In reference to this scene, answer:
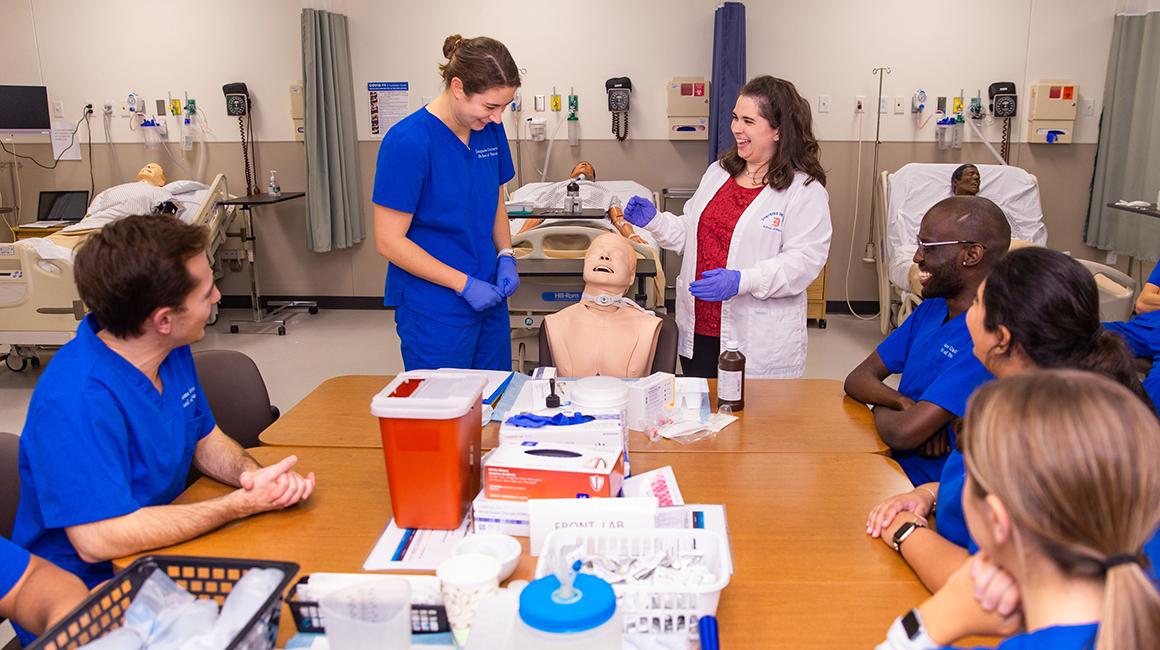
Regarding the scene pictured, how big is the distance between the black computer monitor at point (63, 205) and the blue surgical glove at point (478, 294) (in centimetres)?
482

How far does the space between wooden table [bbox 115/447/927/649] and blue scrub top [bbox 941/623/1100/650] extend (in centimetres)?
36

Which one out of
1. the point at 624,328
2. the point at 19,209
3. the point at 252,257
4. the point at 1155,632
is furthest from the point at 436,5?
the point at 1155,632

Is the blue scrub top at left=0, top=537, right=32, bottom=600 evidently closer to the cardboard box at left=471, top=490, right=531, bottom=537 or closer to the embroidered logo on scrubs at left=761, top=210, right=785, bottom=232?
the cardboard box at left=471, top=490, right=531, bottom=537

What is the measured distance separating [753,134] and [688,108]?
3352mm

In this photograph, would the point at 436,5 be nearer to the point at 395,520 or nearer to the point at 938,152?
the point at 938,152

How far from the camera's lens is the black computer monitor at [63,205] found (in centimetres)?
613

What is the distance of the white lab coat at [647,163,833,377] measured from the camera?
8.44ft

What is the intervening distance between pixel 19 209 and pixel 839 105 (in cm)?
616

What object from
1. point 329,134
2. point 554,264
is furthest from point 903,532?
point 329,134

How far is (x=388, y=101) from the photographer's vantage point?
5980 mm

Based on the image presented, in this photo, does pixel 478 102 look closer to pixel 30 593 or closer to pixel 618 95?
pixel 30 593

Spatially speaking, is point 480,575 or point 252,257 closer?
point 480,575

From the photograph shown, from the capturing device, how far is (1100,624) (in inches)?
31.8

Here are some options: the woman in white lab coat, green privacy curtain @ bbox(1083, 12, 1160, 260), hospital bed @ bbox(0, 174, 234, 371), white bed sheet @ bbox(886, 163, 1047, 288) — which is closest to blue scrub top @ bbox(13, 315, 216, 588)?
the woman in white lab coat
